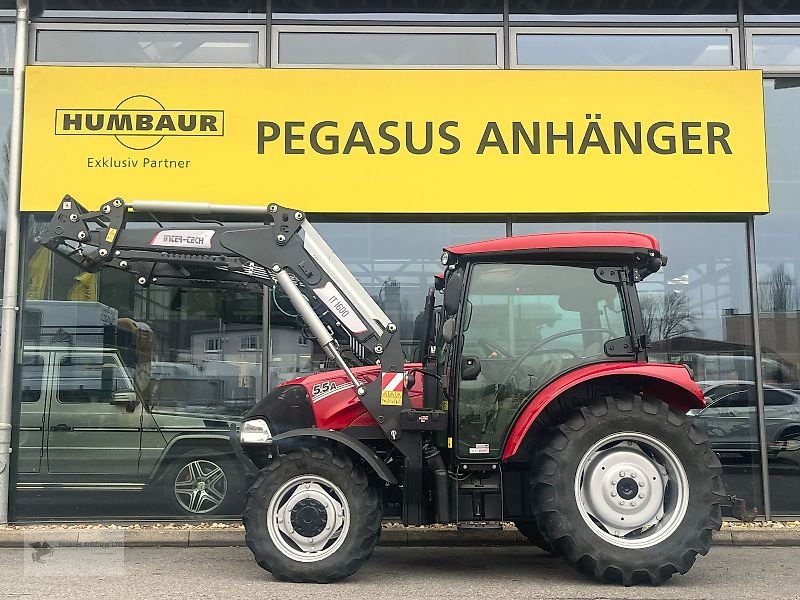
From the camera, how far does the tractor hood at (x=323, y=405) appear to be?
6.45 meters

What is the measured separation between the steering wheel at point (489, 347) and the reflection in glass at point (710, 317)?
3049 millimetres

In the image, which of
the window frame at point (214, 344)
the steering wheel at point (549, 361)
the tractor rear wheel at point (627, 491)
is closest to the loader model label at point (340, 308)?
the steering wheel at point (549, 361)

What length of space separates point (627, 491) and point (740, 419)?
139 inches

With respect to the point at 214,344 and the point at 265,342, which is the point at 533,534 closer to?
the point at 265,342

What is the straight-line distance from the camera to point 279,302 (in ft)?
28.0

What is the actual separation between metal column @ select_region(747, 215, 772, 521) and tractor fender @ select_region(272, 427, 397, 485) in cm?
466

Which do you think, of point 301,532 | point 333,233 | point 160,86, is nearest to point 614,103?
point 333,233

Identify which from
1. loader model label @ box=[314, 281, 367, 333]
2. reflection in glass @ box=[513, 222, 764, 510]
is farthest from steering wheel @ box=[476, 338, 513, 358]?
reflection in glass @ box=[513, 222, 764, 510]

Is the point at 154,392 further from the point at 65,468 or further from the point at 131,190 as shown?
the point at 131,190

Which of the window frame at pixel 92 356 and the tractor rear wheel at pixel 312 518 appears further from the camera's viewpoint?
the window frame at pixel 92 356

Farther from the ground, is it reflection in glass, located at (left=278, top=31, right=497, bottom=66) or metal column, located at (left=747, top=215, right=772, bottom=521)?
reflection in glass, located at (left=278, top=31, right=497, bottom=66)

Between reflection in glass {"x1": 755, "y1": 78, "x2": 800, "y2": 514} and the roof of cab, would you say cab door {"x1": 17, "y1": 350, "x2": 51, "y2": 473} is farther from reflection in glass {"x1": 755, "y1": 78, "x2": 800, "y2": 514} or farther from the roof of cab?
reflection in glass {"x1": 755, "y1": 78, "x2": 800, "y2": 514}

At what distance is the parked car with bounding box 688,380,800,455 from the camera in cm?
890

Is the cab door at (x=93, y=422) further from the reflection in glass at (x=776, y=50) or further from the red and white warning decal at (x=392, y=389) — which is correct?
the reflection in glass at (x=776, y=50)
